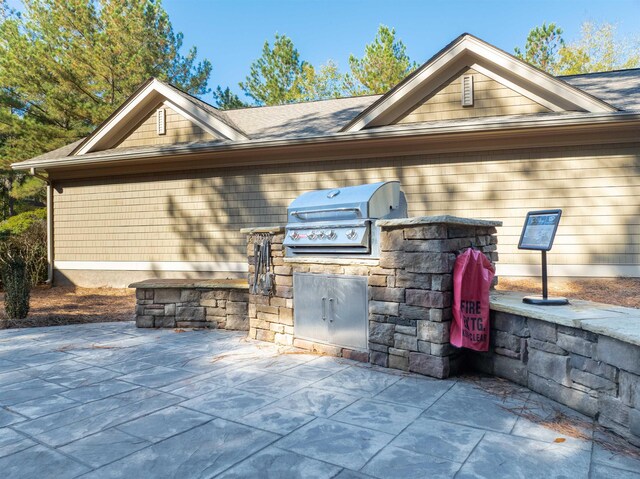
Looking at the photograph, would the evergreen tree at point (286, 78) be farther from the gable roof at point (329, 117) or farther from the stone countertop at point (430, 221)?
the stone countertop at point (430, 221)

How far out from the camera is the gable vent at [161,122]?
35.1 feet

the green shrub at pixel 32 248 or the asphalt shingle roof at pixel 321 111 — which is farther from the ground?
the asphalt shingle roof at pixel 321 111

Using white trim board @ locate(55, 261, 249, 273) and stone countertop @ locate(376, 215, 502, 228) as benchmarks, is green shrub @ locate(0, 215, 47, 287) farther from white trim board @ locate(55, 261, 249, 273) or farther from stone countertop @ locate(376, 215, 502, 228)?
stone countertop @ locate(376, 215, 502, 228)

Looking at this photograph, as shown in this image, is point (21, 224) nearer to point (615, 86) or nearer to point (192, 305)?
point (192, 305)

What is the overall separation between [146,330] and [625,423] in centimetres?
559

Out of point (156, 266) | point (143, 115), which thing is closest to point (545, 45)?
point (143, 115)

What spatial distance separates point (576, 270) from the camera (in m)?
7.98

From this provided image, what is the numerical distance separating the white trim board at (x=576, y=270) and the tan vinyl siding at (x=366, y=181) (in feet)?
0.33

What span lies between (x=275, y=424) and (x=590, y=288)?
21.4 feet

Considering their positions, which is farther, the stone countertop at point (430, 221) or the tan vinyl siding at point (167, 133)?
the tan vinyl siding at point (167, 133)

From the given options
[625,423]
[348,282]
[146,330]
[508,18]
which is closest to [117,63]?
[146,330]

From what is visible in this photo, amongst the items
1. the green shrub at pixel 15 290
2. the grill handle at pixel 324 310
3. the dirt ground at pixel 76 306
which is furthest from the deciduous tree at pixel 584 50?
the green shrub at pixel 15 290

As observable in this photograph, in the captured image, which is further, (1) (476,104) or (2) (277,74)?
(2) (277,74)

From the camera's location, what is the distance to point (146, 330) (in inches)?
247
